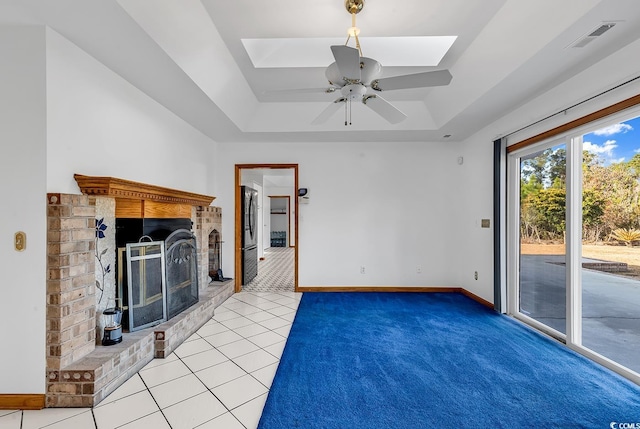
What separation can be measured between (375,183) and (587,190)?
2.62 metres

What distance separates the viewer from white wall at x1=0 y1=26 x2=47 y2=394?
5.82 ft

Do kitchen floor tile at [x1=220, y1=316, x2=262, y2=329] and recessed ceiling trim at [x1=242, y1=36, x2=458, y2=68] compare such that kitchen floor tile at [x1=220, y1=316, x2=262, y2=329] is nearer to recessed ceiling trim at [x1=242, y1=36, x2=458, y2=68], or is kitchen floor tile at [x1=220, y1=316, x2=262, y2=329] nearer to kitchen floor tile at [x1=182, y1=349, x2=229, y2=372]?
kitchen floor tile at [x1=182, y1=349, x2=229, y2=372]

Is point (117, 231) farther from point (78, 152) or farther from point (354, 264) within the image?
point (354, 264)

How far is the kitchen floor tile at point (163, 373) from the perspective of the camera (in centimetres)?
210

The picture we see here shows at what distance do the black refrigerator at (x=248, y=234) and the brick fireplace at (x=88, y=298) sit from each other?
2.15 meters

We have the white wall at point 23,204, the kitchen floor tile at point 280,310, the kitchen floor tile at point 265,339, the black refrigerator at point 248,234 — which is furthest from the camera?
the black refrigerator at point 248,234

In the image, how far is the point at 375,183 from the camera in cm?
459

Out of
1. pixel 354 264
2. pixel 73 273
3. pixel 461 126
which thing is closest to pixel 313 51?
pixel 461 126

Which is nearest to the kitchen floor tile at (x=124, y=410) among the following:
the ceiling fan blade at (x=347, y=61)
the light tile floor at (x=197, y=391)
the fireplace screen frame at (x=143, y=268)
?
the light tile floor at (x=197, y=391)

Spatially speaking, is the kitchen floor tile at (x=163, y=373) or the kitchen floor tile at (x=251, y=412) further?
the kitchen floor tile at (x=163, y=373)

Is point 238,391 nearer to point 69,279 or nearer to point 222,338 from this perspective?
point 222,338

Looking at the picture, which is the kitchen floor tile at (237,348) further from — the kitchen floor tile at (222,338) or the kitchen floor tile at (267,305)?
the kitchen floor tile at (267,305)

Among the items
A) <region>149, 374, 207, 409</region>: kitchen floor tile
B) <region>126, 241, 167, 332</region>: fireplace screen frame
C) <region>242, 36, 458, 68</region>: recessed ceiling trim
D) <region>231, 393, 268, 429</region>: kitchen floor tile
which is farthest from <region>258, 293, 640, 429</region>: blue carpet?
<region>242, 36, 458, 68</region>: recessed ceiling trim

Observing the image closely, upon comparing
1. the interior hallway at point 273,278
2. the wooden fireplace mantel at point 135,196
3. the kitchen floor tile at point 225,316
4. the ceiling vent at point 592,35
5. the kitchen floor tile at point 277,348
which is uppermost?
the ceiling vent at point 592,35
